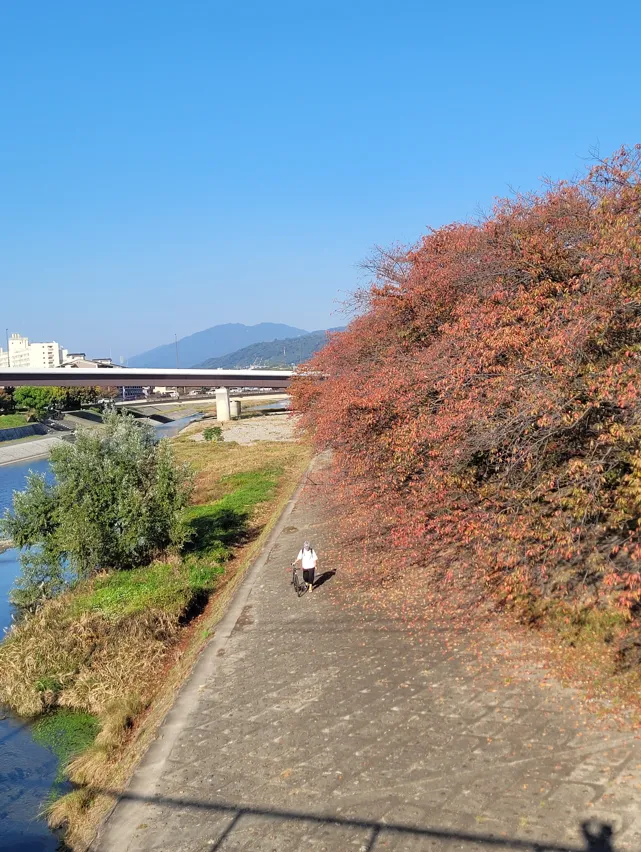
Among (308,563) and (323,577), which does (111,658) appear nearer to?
(308,563)

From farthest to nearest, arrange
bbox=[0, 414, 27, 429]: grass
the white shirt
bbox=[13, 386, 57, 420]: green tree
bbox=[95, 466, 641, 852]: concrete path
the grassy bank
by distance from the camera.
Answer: bbox=[13, 386, 57, 420]: green tree → bbox=[0, 414, 27, 429]: grass → the white shirt → the grassy bank → bbox=[95, 466, 641, 852]: concrete path

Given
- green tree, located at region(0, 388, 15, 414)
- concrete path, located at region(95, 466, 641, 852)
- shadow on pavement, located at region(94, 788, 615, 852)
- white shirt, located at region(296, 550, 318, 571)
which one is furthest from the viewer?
green tree, located at region(0, 388, 15, 414)

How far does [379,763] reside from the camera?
8469 mm

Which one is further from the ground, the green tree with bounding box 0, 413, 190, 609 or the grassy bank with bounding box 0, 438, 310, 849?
the green tree with bounding box 0, 413, 190, 609

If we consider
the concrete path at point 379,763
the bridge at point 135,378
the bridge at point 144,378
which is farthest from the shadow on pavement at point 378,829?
the bridge at point 144,378

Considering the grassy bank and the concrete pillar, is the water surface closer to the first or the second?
the grassy bank

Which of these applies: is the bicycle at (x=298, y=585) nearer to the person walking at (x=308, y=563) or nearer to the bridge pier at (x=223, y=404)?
the person walking at (x=308, y=563)

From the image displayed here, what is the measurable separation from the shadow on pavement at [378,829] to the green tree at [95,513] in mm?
10627

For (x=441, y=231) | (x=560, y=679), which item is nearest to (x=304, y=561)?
(x=560, y=679)

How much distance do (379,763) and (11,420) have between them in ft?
234

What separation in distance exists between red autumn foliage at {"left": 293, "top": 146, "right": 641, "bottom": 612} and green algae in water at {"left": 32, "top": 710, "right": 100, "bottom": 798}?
6.50 metres

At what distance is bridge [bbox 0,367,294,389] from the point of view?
62.0 meters

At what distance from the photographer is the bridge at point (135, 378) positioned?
6197cm

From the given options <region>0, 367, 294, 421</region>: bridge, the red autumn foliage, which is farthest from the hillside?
<region>0, 367, 294, 421</region>: bridge
